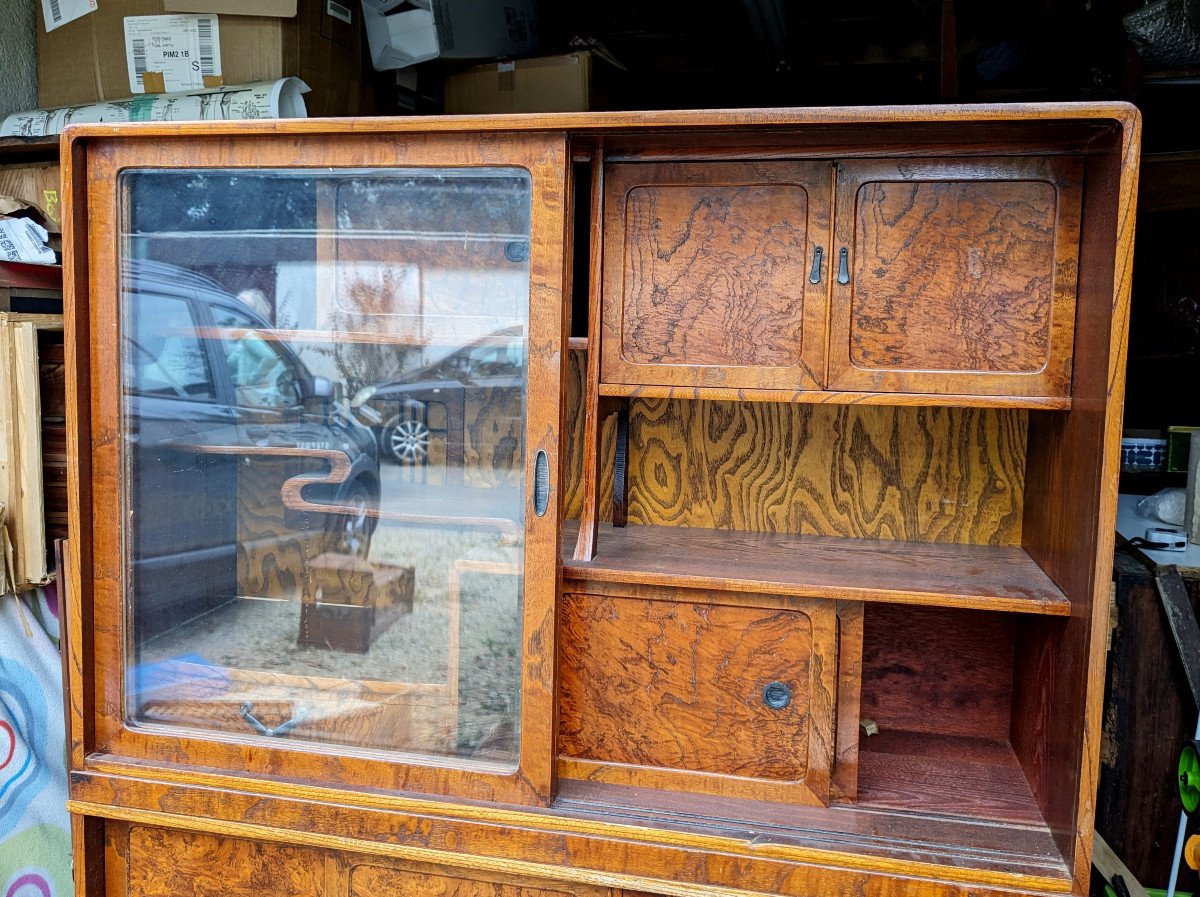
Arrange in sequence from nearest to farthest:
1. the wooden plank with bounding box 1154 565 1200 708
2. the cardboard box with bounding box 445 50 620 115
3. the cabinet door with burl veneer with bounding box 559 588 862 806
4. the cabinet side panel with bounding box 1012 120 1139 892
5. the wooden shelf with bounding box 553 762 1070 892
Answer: the cabinet side panel with bounding box 1012 120 1139 892 < the wooden shelf with bounding box 553 762 1070 892 < the cabinet door with burl veneer with bounding box 559 588 862 806 < the wooden plank with bounding box 1154 565 1200 708 < the cardboard box with bounding box 445 50 620 115

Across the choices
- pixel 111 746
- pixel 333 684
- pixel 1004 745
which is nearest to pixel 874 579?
pixel 1004 745

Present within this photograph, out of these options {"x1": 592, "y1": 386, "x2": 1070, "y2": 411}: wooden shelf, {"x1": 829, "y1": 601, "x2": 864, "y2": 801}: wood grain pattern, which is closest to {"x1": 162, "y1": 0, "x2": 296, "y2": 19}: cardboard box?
{"x1": 592, "y1": 386, "x2": 1070, "y2": 411}: wooden shelf

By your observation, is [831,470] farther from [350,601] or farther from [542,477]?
[350,601]

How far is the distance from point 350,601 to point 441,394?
429 mm

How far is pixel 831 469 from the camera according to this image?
6.12ft

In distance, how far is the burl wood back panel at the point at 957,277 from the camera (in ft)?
4.69

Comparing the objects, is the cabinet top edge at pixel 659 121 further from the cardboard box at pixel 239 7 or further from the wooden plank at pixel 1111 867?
the wooden plank at pixel 1111 867

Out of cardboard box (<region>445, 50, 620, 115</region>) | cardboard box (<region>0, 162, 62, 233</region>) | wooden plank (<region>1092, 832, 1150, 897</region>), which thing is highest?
cardboard box (<region>445, 50, 620, 115</region>)

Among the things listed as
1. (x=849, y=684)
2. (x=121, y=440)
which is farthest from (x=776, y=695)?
(x=121, y=440)

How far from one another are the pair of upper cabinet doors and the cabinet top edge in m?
0.14

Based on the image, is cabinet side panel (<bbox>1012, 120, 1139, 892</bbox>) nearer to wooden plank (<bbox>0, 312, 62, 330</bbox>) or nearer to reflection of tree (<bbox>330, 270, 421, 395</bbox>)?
reflection of tree (<bbox>330, 270, 421, 395</bbox>)

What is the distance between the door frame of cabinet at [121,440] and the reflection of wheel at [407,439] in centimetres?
27

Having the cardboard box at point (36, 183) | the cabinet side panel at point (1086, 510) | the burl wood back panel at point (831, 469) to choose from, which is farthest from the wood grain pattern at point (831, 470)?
the cardboard box at point (36, 183)

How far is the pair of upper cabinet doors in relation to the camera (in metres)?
1.43
